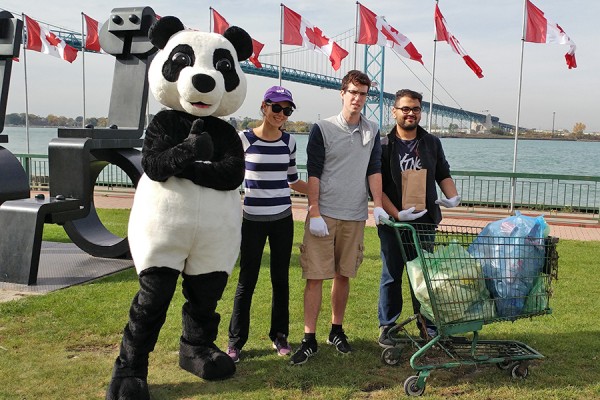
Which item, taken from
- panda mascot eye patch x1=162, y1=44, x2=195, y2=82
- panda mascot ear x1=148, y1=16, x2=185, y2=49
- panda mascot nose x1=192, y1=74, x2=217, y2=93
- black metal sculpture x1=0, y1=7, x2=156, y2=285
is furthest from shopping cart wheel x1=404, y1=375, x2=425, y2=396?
black metal sculpture x1=0, y1=7, x2=156, y2=285

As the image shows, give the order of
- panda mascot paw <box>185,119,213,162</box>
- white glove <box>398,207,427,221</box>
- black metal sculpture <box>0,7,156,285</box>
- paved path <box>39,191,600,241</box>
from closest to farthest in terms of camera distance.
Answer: panda mascot paw <box>185,119,213,162</box>
white glove <box>398,207,427,221</box>
black metal sculpture <box>0,7,156,285</box>
paved path <box>39,191,600,241</box>

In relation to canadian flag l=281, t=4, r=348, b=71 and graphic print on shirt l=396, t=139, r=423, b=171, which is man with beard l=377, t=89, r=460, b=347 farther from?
canadian flag l=281, t=4, r=348, b=71

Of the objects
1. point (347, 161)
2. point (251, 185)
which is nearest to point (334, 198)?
point (347, 161)

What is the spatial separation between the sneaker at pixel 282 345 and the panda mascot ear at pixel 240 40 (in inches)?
76.6

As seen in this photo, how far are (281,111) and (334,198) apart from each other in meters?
0.69

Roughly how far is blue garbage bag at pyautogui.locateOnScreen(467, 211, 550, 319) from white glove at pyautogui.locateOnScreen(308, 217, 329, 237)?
95 cm

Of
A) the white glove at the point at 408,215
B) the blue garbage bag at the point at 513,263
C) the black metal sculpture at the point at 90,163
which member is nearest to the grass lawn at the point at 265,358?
the blue garbage bag at the point at 513,263

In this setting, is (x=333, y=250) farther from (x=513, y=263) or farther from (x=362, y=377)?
(x=513, y=263)

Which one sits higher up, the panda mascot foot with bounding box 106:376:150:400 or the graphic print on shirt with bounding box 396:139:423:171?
the graphic print on shirt with bounding box 396:139:423:171

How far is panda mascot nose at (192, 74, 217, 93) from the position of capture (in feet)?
11.1

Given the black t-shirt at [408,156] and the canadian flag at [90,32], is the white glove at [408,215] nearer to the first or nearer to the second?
the black t-shirt at [408,156]

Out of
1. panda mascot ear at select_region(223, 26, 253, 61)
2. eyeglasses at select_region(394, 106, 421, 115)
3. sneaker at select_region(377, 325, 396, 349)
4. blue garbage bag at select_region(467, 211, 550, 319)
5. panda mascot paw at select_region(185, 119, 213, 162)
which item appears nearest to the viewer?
panda mascot paw at select_region(185, 119, 213, 162)

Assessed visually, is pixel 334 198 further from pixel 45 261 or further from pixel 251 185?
pixel 45 261

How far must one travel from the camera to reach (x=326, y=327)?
4.79 m
